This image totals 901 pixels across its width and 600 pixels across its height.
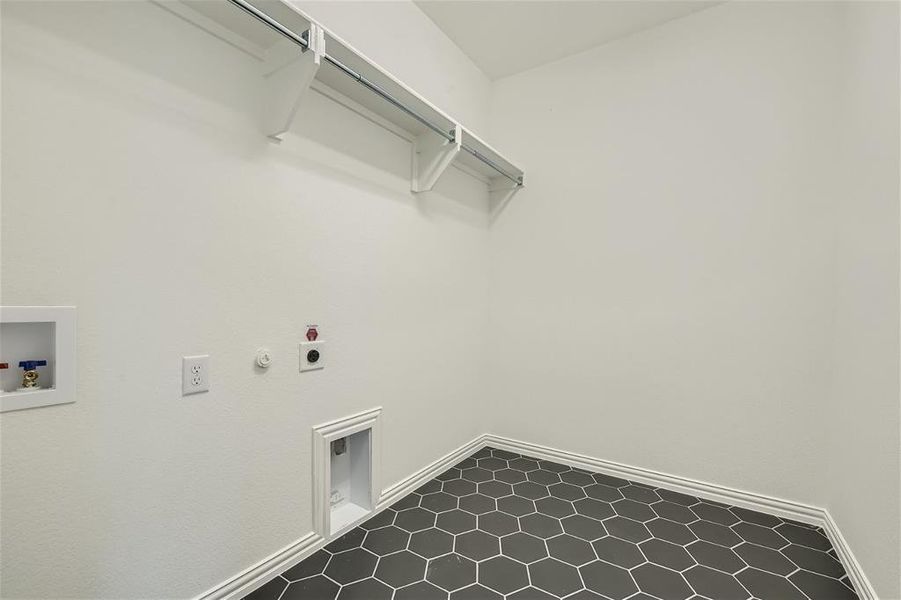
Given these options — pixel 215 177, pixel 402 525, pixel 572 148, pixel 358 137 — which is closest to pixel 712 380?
pixel 572 148

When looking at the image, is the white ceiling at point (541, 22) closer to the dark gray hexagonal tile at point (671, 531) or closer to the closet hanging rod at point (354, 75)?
the closet hanging rod at point (354, 75)

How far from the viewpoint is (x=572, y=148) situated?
2713mm

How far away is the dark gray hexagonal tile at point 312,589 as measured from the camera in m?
1.49

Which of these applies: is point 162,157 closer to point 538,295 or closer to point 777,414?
point 538,295

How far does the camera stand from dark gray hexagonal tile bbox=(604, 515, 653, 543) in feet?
6.16

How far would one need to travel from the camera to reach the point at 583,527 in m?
1.95

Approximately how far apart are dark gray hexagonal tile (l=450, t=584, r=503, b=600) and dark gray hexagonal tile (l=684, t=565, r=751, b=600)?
777 mm

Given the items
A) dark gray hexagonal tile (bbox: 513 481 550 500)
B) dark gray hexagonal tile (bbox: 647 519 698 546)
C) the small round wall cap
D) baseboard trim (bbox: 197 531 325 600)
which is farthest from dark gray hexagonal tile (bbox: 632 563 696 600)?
the small round wall cap

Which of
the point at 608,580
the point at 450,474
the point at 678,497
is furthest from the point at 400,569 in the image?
the point at 678,497

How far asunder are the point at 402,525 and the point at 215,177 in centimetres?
172

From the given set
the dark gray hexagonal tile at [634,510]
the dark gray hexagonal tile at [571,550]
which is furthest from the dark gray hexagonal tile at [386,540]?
the dark gray hexagonal tile at [634,510]

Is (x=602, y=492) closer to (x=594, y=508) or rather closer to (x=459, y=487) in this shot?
(x=594, y=508)

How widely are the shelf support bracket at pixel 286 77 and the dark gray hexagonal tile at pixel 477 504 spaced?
198 cm

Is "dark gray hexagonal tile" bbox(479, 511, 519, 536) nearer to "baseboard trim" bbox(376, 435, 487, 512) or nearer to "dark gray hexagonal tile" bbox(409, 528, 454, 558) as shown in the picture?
"dark gray hexagonal tile" bbox(409, 528, 454, 558)
